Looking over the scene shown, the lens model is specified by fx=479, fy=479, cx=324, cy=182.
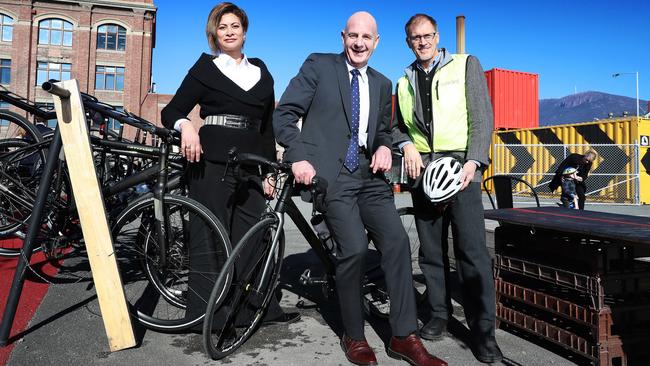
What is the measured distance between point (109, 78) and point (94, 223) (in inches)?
1655

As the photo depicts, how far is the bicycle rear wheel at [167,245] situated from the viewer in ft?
10.3

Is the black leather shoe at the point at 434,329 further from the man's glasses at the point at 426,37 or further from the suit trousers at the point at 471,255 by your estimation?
the man's glasses at the point at 426,37

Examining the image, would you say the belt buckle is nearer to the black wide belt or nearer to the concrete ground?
the black wide belt

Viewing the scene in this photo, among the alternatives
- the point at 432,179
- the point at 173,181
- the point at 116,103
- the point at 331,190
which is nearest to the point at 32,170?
the point at 173,181

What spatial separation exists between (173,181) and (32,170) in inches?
76.0

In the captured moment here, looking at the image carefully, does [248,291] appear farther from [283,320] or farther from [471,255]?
[471,255]

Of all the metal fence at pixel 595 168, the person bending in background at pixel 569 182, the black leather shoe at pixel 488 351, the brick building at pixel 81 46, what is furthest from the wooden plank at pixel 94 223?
the brick building at pixel 81 46

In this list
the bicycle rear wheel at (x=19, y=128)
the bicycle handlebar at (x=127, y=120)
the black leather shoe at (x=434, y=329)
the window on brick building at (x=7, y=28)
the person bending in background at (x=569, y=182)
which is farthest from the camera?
the window on brick building at (x=7, y=28)

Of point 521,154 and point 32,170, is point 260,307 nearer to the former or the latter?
point 32,170

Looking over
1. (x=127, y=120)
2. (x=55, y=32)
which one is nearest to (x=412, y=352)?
(x=127, y=120)

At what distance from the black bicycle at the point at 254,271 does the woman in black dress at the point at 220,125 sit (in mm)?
242

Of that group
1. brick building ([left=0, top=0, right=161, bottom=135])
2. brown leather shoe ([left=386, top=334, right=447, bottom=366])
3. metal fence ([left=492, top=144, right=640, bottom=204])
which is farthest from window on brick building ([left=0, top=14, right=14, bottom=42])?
brown leather shoe ([left=386, top=334, right=447, bottom=366])

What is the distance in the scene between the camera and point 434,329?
3.26m

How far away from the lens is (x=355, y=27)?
2.86m
